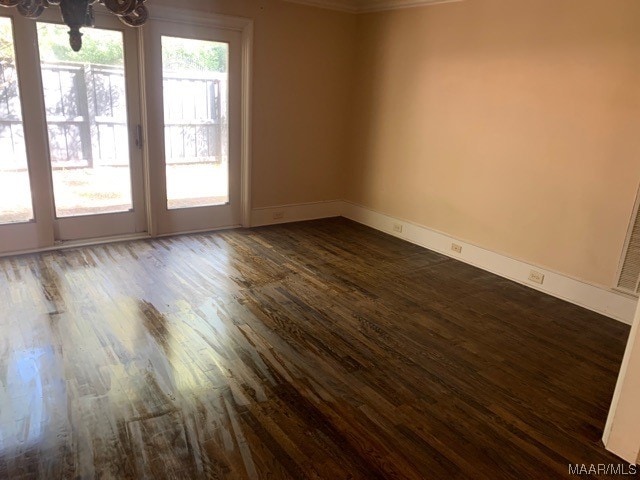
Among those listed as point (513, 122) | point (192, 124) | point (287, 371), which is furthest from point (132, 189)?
point (513, 122)

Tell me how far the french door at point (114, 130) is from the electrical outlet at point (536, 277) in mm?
3196

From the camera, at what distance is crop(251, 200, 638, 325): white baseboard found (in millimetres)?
3652

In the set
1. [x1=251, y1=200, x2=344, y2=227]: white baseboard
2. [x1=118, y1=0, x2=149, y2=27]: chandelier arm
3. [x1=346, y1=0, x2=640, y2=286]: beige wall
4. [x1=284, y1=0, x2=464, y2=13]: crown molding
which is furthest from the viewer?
[x1=251, y1=200, x2=344, y2=227]: white baseboard

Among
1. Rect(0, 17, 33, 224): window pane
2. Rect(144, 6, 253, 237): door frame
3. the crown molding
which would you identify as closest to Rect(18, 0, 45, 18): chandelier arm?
Rect(0, 17, 33, 224): window pane

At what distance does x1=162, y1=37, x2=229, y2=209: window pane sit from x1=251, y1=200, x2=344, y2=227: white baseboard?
0.56m

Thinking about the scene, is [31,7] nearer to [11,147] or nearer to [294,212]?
[11,147]

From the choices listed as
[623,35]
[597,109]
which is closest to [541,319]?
[597,109]

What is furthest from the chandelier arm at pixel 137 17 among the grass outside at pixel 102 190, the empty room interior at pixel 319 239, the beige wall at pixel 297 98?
the beige wall at pixel 297 98

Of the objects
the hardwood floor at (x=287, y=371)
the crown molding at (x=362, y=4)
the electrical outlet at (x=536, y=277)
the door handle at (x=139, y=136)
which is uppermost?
the crown molding at (x=362, y=4)

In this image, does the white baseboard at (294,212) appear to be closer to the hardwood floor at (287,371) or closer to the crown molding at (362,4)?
the hardwood floor at (287,371)

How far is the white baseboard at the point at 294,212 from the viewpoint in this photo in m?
5.54

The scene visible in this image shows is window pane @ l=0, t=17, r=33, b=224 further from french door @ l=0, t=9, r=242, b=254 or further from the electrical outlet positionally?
the electrical outlet

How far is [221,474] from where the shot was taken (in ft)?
6.44

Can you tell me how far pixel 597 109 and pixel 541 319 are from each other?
64.9 inches
